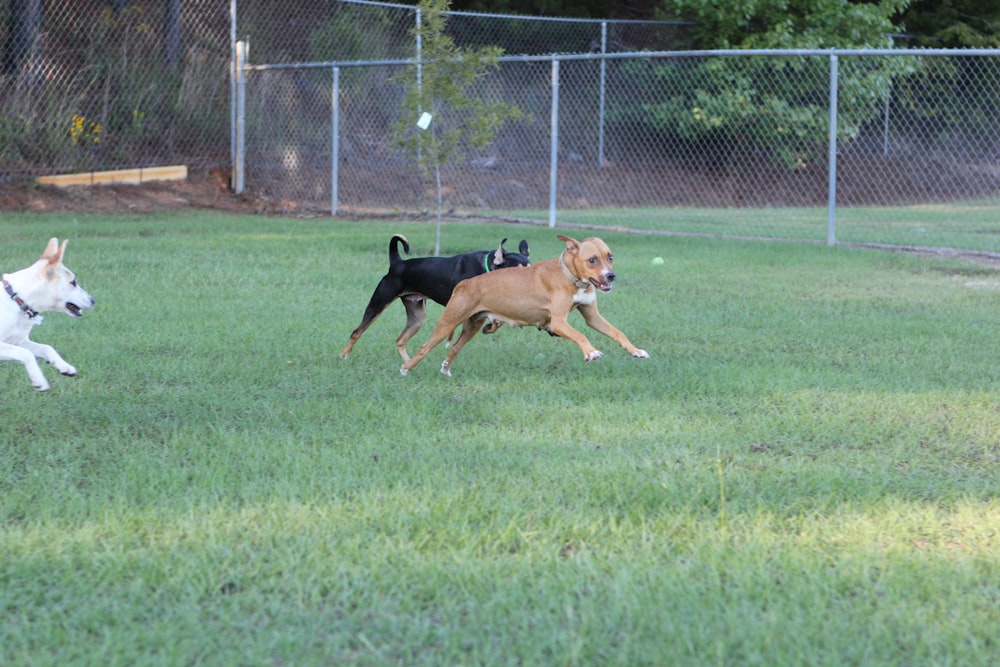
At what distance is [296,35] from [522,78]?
427 cm

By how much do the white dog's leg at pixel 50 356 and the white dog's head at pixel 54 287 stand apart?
178 mm

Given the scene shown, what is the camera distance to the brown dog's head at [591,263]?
6.09 meters

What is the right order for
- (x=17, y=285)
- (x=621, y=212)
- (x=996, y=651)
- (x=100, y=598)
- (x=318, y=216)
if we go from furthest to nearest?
(x=621, y=212)
(x=318, y=216)
(x=17, y=285)
(x=100, y=598)
(x=996, y=651)

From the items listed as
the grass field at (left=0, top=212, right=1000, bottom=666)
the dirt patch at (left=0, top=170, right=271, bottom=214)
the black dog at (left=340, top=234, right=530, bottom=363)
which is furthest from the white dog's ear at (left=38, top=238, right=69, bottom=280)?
the dirt patch at (left=0, top=170, right=271, bottom=214)

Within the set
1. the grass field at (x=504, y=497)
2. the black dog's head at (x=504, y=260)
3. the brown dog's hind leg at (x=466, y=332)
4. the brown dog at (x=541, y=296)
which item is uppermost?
the black dog's head at (x=504, y=260)

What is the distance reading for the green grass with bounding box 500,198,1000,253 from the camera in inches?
567

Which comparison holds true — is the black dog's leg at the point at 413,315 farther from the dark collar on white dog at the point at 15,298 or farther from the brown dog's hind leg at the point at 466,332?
the dark collar on white dog at the point at 15,298

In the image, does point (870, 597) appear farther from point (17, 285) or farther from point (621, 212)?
point (621, 212)

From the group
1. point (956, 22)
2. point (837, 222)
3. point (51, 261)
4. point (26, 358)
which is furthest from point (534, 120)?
Answer: point (26, 358)

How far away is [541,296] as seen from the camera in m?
6.26

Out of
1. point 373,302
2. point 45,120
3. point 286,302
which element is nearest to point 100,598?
point 373,302

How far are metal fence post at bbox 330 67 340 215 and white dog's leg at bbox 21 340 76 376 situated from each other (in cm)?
1092

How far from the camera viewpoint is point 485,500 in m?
3.97

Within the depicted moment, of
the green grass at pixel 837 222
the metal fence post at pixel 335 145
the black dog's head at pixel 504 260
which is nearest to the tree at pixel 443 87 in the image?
the black dog's head at pixel 504 260
